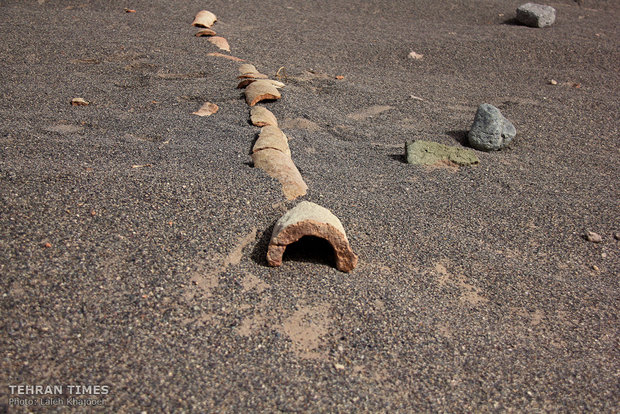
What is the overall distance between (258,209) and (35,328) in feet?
4.74

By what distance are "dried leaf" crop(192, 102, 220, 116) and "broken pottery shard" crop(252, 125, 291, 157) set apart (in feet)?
2.43

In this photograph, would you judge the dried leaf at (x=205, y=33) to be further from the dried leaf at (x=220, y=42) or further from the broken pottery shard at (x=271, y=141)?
the broken pottery shard at (x=271, y=141)

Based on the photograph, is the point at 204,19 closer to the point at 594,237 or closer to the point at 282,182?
the point at 282,182

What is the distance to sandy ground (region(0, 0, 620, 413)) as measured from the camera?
2305 millimetres

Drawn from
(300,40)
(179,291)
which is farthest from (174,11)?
(179,291)

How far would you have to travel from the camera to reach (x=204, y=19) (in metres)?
7.68

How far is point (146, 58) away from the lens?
614 centimetres

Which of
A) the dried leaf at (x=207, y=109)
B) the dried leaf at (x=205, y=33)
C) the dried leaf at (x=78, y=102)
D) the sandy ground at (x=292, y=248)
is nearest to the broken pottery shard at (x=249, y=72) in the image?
the sandy ground at (x=292, y=248)

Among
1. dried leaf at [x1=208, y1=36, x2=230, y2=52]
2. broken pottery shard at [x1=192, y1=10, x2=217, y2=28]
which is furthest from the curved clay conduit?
broken pottery shard at [x1=192, y1=10, x2=217, y2=28]

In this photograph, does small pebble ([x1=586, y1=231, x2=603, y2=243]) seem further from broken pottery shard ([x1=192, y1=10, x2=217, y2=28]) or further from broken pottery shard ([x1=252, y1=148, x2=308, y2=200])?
broken pottery shard ([x1=192, y1=10, x2=217, y2=28])

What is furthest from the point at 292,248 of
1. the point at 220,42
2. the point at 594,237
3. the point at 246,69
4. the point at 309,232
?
the point at 220,42

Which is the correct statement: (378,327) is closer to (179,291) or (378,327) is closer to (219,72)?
(179,291)

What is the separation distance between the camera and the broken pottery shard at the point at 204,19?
24.7ft

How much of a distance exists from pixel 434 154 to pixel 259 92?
6.08 ft
